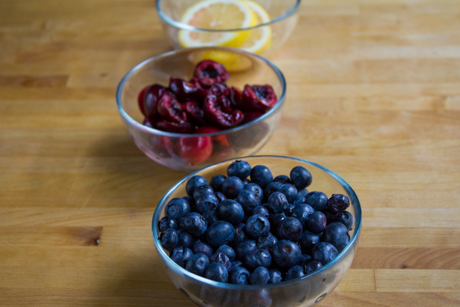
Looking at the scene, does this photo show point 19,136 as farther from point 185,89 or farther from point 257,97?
point 257,97

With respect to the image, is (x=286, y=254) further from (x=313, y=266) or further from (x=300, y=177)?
(x=300, y=177)

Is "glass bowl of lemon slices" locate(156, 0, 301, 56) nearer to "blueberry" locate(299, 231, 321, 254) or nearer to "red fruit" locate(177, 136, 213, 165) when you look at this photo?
"red fruit" locate(177, 136, 213, 165)

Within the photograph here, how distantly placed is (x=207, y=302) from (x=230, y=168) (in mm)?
272

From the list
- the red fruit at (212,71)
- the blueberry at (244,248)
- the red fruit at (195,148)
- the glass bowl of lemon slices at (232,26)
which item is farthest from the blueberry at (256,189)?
the glass bowl of lemon slices at (232,26)

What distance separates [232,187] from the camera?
87cm

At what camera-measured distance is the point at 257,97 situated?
115 cm

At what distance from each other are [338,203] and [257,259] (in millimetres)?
187

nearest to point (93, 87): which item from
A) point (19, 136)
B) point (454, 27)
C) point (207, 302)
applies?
point (19, 136)

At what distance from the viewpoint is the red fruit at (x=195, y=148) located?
1037mm

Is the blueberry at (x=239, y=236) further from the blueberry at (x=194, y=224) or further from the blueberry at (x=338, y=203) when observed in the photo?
the blueberry at (x=338, y=203)

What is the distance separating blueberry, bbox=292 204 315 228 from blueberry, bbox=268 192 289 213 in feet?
0.07

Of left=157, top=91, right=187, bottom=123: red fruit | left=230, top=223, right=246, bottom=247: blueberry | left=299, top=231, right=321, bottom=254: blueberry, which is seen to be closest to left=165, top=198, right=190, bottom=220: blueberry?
left=230, top=223, right=246, bottom=247: blueberry

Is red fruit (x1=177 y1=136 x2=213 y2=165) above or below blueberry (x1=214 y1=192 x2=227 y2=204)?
below

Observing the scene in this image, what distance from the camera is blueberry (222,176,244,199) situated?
865 mm
